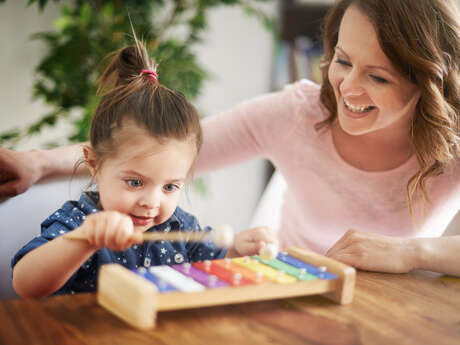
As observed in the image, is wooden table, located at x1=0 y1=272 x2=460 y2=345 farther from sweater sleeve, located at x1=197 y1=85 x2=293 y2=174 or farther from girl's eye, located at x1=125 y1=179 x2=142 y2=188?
sweater sleeve, located at x1=197 y1=85 x2=293 y2=174

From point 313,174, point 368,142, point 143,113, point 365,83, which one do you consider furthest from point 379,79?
point 143,113

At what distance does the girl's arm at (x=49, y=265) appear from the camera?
891 mm

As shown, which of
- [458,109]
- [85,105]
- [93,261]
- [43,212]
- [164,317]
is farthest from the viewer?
[85,105]

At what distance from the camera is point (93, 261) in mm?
1111

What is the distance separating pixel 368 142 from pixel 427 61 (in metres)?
0.38

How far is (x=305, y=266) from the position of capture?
103 cm

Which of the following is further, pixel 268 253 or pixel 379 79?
pixel 379 79

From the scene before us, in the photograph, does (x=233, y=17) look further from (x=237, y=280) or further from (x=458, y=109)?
(x=237, y=280)

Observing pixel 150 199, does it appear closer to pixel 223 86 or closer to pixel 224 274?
pixel 224 274

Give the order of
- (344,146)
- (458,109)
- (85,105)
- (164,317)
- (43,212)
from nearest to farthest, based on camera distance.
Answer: (164,317) → (43,212) → (458,109) → (344,146) → (85,105)

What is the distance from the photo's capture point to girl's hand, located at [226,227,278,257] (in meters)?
1.20

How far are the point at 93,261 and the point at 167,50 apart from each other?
1.48m

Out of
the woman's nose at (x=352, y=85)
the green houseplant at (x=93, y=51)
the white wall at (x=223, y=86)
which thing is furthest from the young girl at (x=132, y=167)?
the white wall at (x=223, y=86)

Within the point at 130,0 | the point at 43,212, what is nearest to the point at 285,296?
the point at 43,212
